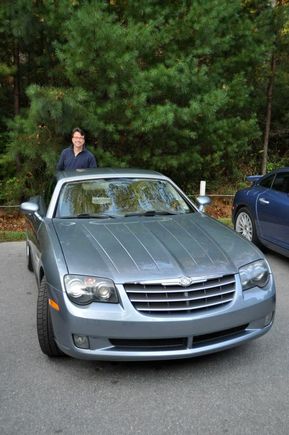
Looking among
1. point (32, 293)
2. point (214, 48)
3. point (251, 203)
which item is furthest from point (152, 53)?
point (32, 293)

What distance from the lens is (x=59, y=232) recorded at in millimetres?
3863

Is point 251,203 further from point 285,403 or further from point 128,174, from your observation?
point 285,403

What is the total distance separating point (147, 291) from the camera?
3.08 metres

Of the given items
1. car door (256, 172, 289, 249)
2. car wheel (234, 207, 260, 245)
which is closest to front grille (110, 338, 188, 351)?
car door (256, 172, 289, 249)

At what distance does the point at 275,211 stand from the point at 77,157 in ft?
9.44

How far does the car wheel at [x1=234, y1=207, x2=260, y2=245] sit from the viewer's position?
6811 millimetres

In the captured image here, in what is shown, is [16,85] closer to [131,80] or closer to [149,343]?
[131,80]

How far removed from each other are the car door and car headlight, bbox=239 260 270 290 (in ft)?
8.05

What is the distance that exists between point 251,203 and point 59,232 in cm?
378

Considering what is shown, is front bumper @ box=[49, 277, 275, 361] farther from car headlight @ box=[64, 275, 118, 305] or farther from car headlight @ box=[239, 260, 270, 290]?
car headlight @ box=[239, 260, 270, 290]

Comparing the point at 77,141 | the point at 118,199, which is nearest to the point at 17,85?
the point at 77,141

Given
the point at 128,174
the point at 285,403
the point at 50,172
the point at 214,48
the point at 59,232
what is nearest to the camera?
the point at 285,403

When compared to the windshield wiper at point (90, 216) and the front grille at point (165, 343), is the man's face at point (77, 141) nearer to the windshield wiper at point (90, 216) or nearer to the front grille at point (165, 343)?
the windshield wiper at point (90, 216)

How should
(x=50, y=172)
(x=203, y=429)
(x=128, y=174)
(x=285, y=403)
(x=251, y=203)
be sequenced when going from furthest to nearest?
(x=50, y=172)
(x=251, y=203)
(x=128, y=174)
(x=285, y=403)
(x=203, y=429)
